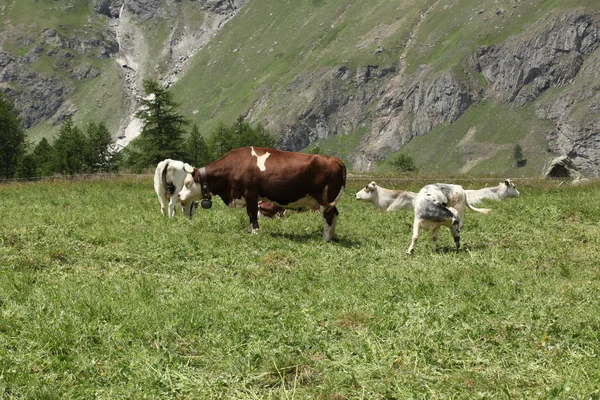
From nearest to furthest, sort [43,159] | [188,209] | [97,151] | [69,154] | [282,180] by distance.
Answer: [282,180] < [188,209] < [69,154] < [97,151] < [43,159]

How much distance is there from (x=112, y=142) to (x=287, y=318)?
10475 cm

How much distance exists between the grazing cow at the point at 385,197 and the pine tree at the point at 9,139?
70516mm

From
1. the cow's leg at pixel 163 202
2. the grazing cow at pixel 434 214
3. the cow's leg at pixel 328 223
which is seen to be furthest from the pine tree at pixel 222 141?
the grazing cow at pixel 434 214

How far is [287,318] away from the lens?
24.9 ft

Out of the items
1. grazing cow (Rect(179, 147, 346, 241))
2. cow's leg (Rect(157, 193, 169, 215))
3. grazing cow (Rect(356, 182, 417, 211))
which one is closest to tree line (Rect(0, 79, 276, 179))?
grazing cow (Rect(356, 182, 417, 211))

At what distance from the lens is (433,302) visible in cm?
839

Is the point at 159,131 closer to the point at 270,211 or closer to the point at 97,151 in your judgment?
the point at 97,151

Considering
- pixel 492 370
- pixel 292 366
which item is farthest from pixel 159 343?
pixel 492 370

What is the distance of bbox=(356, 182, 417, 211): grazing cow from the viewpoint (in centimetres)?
2617

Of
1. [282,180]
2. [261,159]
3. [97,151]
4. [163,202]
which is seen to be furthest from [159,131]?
[282,180]

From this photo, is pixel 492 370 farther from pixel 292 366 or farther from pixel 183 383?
pixel 183 383

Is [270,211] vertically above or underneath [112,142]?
above

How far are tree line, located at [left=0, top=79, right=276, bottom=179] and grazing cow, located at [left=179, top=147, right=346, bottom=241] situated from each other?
4084 cm

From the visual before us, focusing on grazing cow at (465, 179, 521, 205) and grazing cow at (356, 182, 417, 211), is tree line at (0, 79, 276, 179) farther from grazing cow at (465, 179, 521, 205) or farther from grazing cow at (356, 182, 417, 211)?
grazing cow at (465, 179, 521, 205)
